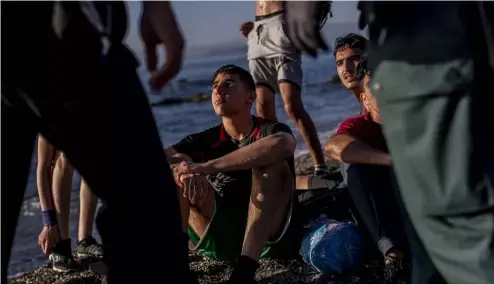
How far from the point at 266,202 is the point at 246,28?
242cm

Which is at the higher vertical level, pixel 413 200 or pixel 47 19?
pixel 47 19

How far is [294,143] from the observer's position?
342 cm

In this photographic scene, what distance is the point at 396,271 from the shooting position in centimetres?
305

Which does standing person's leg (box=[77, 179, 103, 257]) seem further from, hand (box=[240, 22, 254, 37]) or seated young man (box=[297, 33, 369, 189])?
hand (box=[240, 22, 254, 37])

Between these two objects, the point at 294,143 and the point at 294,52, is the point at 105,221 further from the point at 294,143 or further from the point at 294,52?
the point at 294,52

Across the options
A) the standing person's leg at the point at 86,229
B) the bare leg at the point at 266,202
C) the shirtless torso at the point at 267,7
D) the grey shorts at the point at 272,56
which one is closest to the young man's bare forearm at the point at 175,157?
the bare leg at the point at 266,202

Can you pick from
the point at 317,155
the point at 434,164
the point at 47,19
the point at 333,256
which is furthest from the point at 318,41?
the point at 317,155

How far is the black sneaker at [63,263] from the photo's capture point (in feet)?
12.4

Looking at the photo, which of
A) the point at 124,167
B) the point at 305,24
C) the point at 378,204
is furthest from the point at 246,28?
the point at 305,24

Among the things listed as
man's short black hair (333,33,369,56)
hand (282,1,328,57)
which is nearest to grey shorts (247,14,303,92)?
man's short black hair (333,33,369,56)

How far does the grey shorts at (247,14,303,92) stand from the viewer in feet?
16.7

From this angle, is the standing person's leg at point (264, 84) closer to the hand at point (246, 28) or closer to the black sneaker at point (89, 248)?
the hand at point (246, 28)

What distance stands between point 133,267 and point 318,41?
0.74 meters

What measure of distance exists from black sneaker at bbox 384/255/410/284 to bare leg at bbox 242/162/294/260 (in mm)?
539
